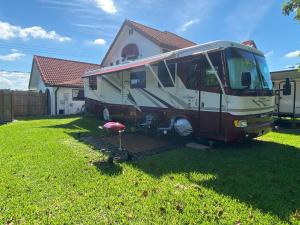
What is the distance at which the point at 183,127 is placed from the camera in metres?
8.32

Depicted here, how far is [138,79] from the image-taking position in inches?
436

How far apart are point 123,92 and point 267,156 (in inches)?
294

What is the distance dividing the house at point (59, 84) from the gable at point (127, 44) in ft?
12.8

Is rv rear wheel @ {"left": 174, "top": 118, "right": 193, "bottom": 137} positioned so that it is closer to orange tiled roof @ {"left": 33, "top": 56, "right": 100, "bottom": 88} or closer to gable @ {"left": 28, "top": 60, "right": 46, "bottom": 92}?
orange tiled roof @ {"left": 33, "top": 56, "right": 100, "bottom": 88}

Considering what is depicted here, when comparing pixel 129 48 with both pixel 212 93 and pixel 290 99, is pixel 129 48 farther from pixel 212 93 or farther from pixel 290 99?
pixel 212 93

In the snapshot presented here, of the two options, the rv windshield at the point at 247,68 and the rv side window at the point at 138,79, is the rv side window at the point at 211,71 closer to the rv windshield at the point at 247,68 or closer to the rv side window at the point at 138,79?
the rv windshield at the point at 247,68

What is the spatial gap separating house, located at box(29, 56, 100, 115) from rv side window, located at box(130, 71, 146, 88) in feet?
41.1

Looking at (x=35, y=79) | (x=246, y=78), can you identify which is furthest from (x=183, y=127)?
(x=35, y=79)

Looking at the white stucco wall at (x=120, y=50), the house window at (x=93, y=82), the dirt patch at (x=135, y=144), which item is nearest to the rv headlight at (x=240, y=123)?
the dirt patch at (x=135, y=144)

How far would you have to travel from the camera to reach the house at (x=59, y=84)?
21.9 meters

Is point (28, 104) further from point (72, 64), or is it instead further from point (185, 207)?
point (185, 207)

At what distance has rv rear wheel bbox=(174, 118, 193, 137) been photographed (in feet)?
26.9

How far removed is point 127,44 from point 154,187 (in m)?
16.7

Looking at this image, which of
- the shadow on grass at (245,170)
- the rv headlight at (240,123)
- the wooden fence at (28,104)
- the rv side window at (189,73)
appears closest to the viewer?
the shadow on grass at (245,170)
